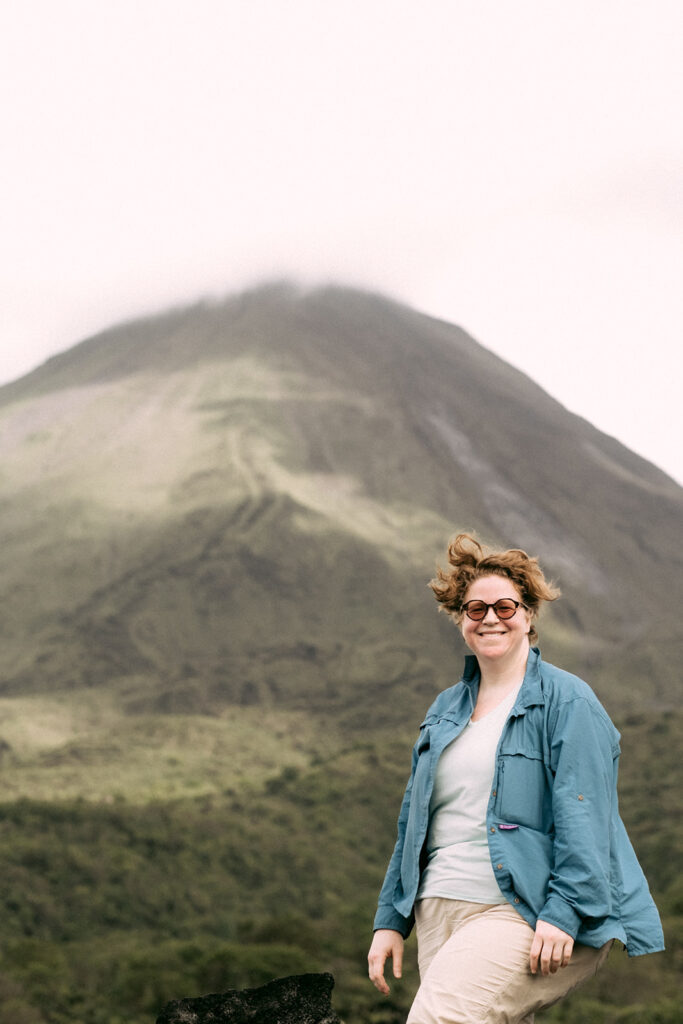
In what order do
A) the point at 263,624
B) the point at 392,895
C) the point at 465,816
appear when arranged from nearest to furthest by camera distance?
the point at 465,816
the point at 392,895
the point at 263,624

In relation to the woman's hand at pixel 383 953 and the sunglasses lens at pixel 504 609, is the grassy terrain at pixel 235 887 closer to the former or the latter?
the woman's hand at pixel 383 953

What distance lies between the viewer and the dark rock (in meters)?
3.61

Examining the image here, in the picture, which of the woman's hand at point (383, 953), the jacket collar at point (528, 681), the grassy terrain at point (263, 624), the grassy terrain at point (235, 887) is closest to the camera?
the jacket collar at point (528, 681)

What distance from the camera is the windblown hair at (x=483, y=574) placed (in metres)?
3.90

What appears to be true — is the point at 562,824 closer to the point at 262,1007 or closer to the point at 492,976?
the point at 492,976

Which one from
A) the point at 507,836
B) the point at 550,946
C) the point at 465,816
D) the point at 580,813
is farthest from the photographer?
the point at 465,816

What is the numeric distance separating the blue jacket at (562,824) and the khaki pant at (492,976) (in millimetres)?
75

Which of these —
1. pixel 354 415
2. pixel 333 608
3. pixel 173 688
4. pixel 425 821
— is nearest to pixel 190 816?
pixel 173 688

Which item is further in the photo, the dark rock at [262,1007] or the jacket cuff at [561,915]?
the dark rock at [262,1007]

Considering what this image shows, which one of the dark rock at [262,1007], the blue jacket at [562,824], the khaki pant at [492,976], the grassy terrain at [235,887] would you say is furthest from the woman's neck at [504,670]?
the grassy terrain at [235,887]

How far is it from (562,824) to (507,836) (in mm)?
186

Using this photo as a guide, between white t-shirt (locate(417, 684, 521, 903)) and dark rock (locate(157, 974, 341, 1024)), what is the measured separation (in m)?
0.43

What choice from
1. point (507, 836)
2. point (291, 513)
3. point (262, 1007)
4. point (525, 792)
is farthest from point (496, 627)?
point (291, 513)

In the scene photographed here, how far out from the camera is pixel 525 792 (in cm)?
348
